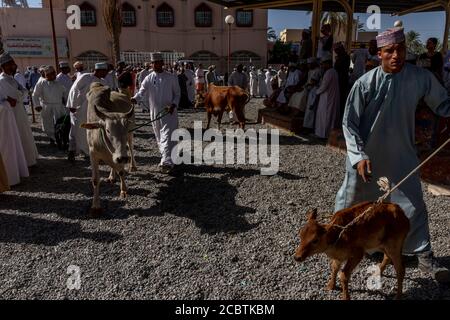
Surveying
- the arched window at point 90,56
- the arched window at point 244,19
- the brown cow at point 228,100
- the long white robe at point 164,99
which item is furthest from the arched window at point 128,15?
the long white robe at point 164,99

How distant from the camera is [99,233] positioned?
14.8 ft

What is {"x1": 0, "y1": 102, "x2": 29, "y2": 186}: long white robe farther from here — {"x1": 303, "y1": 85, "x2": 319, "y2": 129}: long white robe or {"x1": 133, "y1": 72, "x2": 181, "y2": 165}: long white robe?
{"x1": 303, "y1": 85, "x2": 319, "y2": 129}: long white robe

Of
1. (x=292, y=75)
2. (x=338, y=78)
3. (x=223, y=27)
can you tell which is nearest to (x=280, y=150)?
(x=338, y=78)

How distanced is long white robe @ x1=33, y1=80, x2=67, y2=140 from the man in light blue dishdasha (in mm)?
7244

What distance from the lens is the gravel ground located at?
3.41 metres

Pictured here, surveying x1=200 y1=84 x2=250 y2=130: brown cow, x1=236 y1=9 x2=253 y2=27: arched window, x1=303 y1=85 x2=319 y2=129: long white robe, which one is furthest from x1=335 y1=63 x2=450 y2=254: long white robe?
x1=236 y1=9 x2=253 y2=27: arched window

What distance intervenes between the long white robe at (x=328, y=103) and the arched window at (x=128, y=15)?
25978 mm

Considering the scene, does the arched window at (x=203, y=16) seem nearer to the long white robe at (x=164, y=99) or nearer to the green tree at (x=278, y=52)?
the green tree at (x=278, y=52)

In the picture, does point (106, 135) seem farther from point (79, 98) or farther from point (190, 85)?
point (190, 85)

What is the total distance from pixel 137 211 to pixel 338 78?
19.5ft

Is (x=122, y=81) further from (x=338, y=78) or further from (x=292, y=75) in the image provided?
(x=338, y=78)

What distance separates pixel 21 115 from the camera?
708 centimetres

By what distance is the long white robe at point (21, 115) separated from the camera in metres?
6.30

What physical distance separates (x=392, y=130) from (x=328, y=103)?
5708mm
